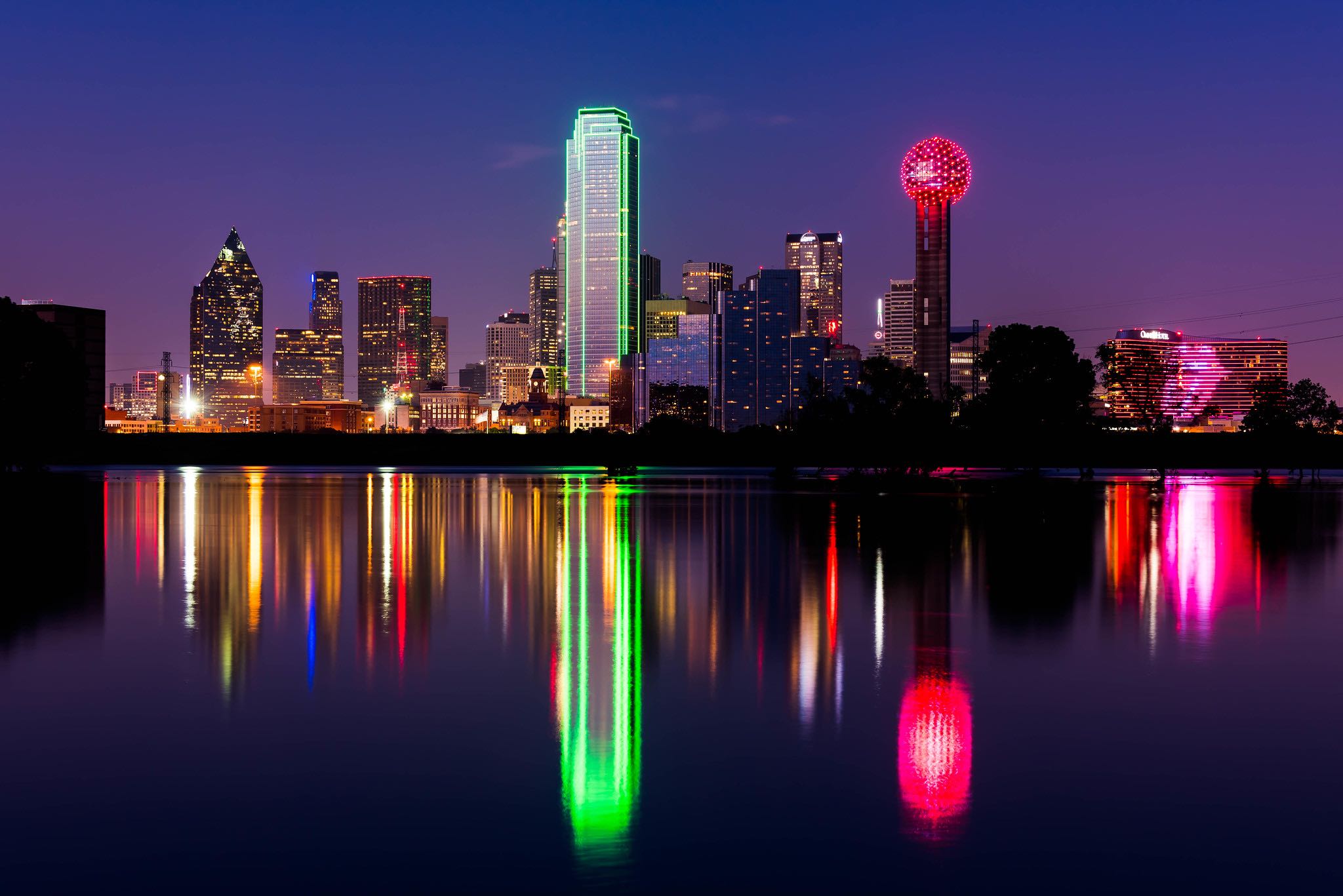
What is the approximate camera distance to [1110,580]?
2480 centimetres

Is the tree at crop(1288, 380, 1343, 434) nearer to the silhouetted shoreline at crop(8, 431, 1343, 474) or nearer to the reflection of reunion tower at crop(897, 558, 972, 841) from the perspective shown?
the silhouetted shoreline at crop(8, 431, 1343, 474)

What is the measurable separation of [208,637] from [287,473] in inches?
3372

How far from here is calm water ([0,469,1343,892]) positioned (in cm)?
842

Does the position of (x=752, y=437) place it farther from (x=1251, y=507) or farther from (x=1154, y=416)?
(x=1251, y=507)

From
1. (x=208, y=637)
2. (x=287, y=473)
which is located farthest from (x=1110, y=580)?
(x=287, y=473)

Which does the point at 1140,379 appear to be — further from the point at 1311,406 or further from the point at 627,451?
the point at 627,451

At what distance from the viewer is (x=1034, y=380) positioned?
105 meters

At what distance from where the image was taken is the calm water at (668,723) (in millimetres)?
8422

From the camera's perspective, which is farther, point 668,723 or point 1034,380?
point 1034,380

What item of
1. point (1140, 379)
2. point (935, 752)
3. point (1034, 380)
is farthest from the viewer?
point (1140, 379)

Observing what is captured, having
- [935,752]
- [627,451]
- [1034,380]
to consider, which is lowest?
[935,752]

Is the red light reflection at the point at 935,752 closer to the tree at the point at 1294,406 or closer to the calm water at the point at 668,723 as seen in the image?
the calm water at the point at 668,723

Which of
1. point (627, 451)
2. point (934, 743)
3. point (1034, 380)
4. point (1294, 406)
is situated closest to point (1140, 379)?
point (1294, 406)

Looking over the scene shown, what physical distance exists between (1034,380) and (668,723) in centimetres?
9823
